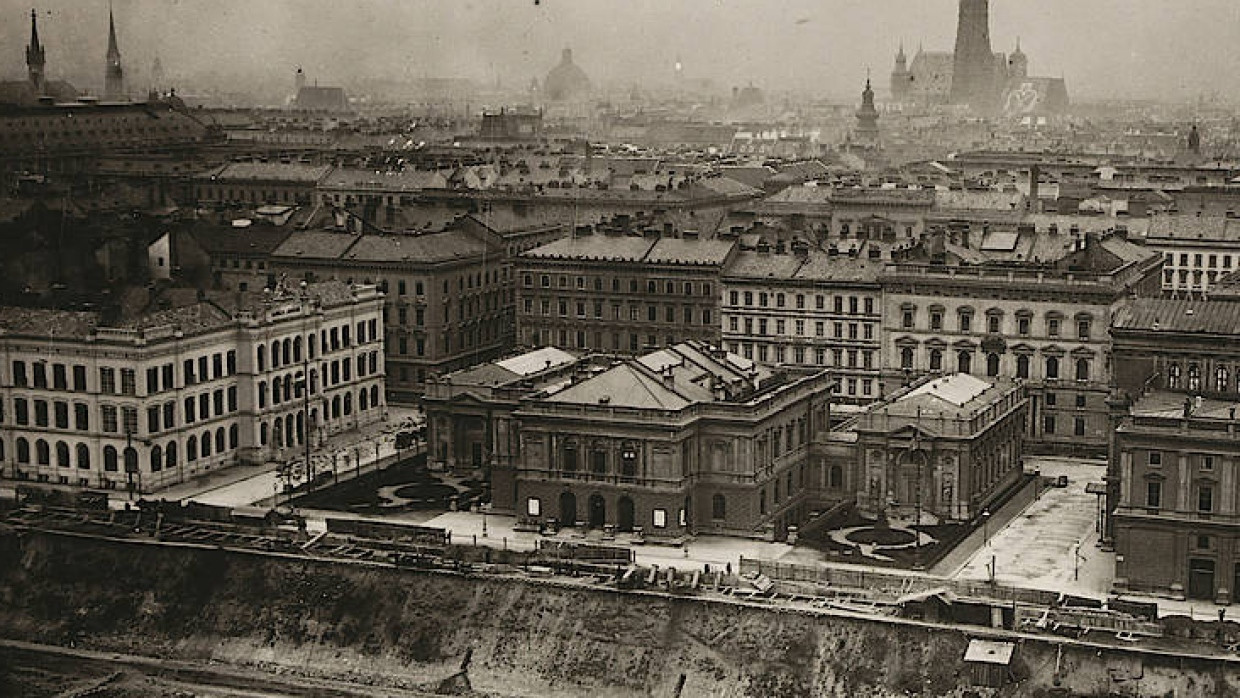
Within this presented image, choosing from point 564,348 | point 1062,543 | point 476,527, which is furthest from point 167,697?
point 564,348

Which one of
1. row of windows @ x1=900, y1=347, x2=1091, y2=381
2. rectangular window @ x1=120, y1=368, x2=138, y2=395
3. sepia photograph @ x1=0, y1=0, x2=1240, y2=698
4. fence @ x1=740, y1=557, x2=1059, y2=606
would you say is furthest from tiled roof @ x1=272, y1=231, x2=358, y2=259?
fence @ x1=740, y1=557, x2=1059, y2=606

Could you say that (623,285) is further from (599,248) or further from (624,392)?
(624,392)

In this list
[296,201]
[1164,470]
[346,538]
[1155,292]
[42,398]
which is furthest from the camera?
[296,201]

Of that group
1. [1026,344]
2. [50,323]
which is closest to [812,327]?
[1026,344]

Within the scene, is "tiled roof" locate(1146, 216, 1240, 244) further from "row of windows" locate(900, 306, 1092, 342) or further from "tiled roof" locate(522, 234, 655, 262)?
"tiled roof" locate(522, 234, 655, 262)

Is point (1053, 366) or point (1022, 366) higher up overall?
point (1053, 366)

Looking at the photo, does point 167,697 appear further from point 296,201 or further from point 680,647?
point 296,201
